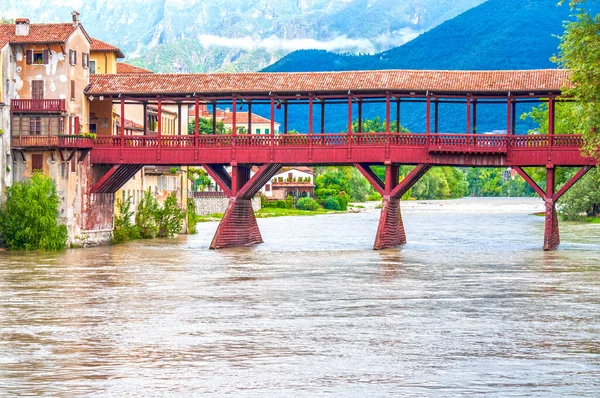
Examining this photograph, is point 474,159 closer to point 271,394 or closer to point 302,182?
point 271,394

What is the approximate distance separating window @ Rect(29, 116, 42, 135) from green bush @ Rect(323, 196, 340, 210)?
282 feet

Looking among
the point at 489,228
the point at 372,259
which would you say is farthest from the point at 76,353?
the point at 489,228

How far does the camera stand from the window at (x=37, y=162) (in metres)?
61.8

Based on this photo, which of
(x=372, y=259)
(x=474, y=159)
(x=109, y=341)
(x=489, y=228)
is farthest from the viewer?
(x=489, y=228)

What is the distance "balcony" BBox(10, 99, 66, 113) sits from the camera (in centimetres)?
6131

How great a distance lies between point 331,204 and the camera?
146500 millimetres

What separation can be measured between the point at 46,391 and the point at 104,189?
43.5 metres

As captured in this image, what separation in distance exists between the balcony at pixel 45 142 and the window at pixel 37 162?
769 mm

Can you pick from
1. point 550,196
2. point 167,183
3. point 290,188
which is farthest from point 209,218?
point 550,196

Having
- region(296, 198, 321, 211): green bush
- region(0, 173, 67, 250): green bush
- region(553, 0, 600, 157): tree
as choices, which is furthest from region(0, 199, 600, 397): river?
region(296, 198, 321, 211): green bush

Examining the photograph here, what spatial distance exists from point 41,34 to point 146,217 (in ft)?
45.1

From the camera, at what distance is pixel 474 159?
61906mm

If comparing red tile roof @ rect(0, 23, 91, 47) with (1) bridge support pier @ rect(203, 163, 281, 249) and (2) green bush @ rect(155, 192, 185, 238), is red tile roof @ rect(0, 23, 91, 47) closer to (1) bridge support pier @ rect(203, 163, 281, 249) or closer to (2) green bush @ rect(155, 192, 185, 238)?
(1) bridge support pier @ rect(203, 163, 281, 249)

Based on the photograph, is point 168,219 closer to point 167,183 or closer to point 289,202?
point 167,183
